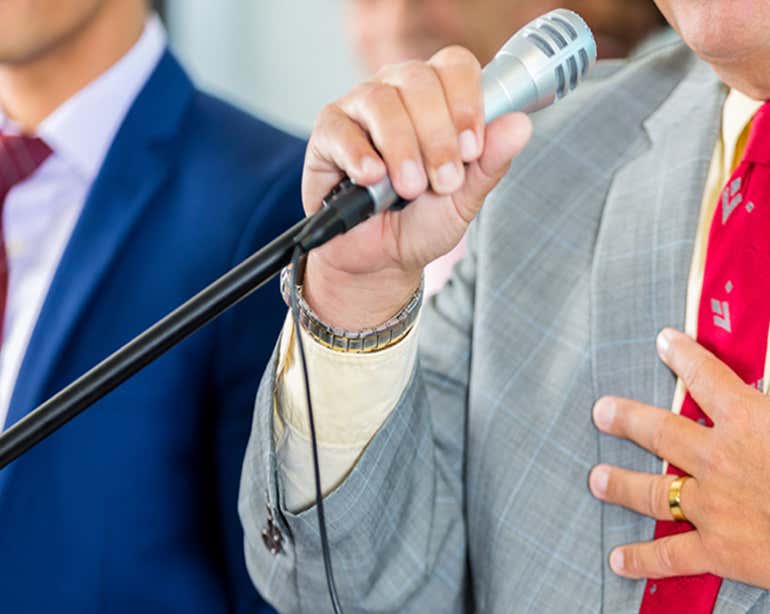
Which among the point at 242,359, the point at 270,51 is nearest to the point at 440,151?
the point at 242,359

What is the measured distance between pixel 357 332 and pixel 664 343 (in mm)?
207

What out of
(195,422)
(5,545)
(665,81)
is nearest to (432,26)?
(665,81)

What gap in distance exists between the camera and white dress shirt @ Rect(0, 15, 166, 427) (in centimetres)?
102

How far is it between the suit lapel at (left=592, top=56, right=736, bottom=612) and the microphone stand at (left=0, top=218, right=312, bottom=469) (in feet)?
1.13

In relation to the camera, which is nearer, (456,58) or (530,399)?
(456,58)

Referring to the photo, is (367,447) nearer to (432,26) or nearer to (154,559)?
(154,559)

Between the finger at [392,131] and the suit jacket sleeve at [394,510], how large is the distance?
213 mm

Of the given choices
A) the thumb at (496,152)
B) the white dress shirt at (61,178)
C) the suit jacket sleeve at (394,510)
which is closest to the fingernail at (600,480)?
the suit jacket sleeve at (394,510)

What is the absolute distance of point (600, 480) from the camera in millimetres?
782

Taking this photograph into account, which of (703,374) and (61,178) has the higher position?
(61,178)

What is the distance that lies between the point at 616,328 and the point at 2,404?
1.61 feet

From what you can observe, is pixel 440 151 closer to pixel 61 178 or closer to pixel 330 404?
pixel 330 404

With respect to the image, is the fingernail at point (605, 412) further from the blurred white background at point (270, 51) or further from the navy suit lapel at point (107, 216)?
the blurred white background at point (270, 51)

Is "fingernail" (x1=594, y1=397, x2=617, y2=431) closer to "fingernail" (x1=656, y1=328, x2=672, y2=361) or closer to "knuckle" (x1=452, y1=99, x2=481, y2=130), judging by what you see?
"fingernail" (x1=656, y1=328, x2=672, y2=361)
